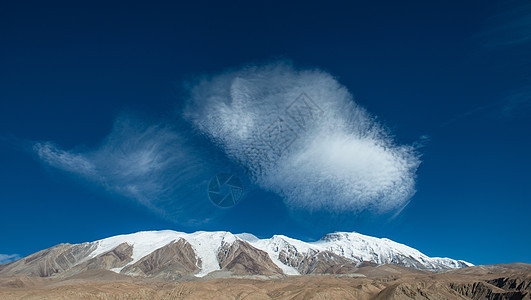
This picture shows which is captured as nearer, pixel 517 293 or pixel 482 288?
pixel 517 293

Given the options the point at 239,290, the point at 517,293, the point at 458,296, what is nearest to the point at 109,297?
the point at 239,290

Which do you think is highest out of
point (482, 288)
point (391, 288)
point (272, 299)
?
point (482, 288)

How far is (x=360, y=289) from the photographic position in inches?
4555

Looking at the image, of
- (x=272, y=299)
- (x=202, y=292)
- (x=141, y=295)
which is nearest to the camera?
(x=141, y=295)

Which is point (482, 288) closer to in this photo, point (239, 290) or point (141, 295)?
point (239, 290)

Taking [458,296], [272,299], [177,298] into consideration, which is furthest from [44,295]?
[458,296]

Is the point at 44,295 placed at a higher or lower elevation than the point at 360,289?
lower

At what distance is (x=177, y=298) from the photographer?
98.8 m

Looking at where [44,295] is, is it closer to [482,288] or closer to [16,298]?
[16,298]

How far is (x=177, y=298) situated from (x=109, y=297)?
20473 mm

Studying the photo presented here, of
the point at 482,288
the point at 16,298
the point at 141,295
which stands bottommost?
the point at 16,298

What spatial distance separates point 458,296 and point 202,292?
86.8 meters

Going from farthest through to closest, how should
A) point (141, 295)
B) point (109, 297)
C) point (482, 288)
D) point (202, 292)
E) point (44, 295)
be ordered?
1. point (482, 288)
2. point (202, 292)
3. point (141, 295)
4. point (109, 297)
5. point (44, 295)

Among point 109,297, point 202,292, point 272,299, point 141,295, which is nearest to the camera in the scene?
point 109,297
